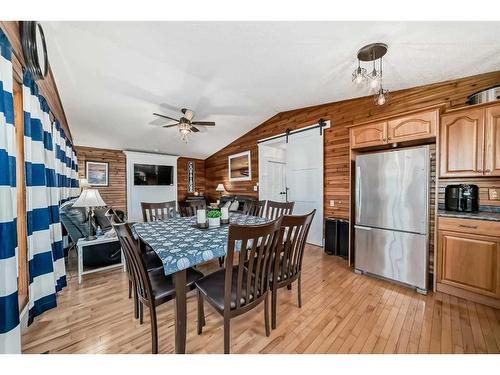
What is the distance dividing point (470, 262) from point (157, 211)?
11.9 ft

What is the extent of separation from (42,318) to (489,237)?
4185 mm

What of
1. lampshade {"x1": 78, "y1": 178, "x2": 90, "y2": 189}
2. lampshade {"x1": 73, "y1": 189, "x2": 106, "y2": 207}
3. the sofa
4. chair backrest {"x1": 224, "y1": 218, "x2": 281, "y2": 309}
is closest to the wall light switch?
chair backrest {"x1": 224, "y1": 218, "x2": 281, "y2": 309}

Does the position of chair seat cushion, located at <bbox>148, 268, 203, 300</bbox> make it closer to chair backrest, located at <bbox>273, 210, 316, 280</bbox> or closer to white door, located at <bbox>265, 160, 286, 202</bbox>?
chair backrest, located at <bbox>273, 210, 316, 280</bbox>

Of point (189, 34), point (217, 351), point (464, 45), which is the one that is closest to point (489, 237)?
point (464, 45)

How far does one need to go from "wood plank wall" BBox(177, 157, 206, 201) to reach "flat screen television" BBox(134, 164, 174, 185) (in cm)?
34

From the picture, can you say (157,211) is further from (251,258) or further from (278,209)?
(251,258)

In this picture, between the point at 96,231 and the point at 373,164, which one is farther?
the point at 96,231

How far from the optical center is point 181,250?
133cm

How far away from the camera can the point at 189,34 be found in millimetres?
1898

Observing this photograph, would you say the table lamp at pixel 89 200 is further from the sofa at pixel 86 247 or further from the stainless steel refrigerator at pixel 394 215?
the stainless steel refrigerator at pixel 394 215

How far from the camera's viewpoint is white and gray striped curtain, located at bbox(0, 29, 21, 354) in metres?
1.17

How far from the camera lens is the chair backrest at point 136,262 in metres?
1.20
